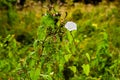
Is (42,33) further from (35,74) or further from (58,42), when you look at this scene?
(35,74)

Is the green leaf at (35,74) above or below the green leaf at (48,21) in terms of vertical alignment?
below

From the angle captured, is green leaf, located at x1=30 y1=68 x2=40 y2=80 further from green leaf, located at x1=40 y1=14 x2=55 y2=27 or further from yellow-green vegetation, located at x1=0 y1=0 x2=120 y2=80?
green leaf, located at x1=40 y1=14 x2=55 y2=27

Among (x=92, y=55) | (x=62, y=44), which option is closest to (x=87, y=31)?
(x=92, y=55)

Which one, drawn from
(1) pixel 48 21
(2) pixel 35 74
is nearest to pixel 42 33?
(1) pixel 48 21

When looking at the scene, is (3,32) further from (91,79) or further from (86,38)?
(91,79)

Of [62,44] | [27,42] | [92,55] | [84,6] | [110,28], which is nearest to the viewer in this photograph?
[62,44]

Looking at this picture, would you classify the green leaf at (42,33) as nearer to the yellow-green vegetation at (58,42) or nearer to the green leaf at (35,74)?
the yellow-green vegetation at (58,42)

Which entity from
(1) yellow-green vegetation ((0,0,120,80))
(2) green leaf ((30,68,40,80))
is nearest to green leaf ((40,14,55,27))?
(1) yellow-green vegetation ((0,0,120,80))

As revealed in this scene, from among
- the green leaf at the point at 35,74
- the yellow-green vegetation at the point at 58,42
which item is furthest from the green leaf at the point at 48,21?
the green leaf at the point at 35,74
